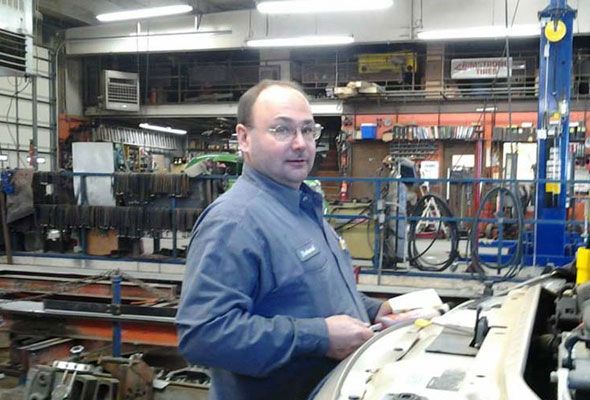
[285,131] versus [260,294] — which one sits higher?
[285,131]

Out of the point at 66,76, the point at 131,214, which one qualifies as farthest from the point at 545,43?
the point at 66,76

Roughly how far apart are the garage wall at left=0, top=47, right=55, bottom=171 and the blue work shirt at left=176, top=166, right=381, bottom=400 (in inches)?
509

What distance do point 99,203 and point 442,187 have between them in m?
7.47

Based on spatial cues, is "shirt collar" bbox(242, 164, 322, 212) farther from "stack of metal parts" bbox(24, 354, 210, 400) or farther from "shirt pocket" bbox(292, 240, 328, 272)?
"stack of metal parts" bbox(24, 354, 210, 400)

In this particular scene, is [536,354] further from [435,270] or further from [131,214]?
[131,214]

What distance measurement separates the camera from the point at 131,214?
21.8 feet

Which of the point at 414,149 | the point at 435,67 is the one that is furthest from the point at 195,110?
the point at 435,67

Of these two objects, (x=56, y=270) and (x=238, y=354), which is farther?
(x=56, y=270)

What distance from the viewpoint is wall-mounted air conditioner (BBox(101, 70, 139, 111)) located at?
14.6 meters

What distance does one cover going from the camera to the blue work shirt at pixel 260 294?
1.34 meters

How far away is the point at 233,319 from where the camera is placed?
4.35 ft

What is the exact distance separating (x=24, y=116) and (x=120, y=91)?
233cm

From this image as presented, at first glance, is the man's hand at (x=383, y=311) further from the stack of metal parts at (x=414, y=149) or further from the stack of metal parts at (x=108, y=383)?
the stack of metal parts at (x=414, y=149)

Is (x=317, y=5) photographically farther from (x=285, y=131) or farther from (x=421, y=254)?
(x=285, y=131)
